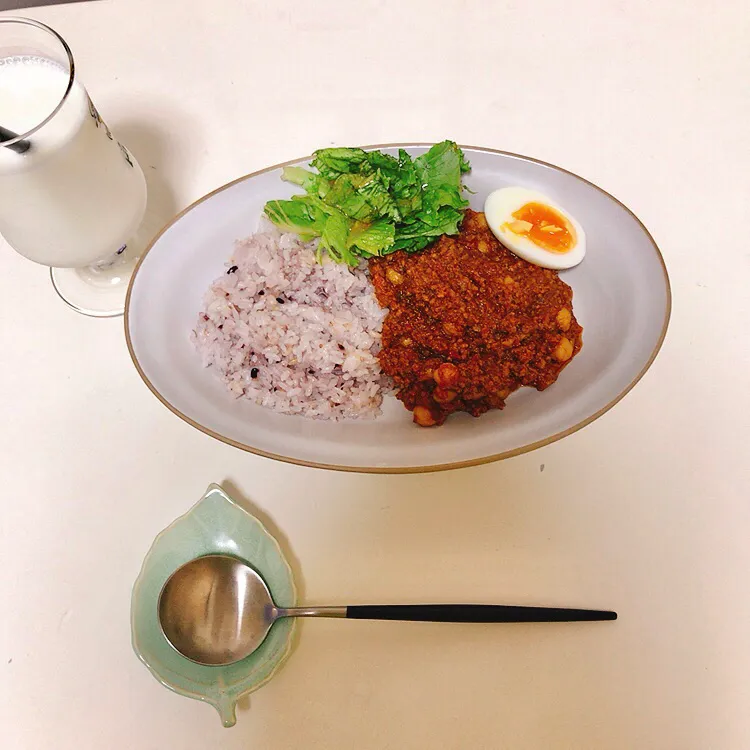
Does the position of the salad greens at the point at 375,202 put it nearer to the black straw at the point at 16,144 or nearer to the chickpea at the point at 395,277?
the chickpea at the point at 395,277

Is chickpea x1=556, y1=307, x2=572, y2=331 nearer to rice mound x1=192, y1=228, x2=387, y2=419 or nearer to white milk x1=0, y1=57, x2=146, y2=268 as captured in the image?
rice mound x1=192, y1=228, x2=387, y2=419

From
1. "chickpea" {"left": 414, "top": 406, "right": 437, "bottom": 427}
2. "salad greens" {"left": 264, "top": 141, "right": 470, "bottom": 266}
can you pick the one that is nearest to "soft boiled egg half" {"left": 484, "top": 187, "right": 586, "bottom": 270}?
"salad greens" {"left": 264, "top": 141, "right": 470, "bottom": 266}

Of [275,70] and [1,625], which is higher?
[275,70]

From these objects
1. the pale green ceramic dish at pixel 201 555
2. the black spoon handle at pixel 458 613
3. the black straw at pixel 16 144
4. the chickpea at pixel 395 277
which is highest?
the black straw at pixel 16 144

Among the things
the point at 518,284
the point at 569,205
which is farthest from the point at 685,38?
the point at 518,284

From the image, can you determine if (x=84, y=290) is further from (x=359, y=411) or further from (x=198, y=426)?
(x=359, y=411)

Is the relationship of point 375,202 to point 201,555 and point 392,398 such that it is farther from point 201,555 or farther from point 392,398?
point 201,555

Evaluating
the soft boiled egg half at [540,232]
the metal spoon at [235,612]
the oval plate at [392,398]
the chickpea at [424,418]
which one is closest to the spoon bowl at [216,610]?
the metal spoon at [235,612]
